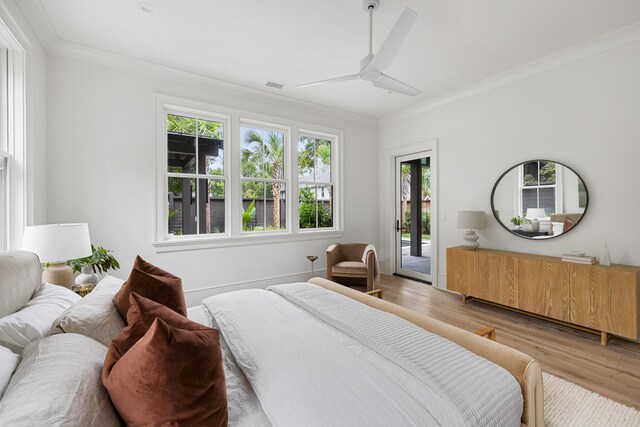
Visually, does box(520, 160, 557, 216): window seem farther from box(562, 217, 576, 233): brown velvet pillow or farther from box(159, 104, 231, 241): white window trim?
box(159, 104, 231, 241): white window trim

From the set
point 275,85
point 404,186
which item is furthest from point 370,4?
point 404,186

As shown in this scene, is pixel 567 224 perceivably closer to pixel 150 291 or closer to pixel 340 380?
pixel 340 380

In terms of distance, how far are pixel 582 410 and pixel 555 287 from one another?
1.42 meters

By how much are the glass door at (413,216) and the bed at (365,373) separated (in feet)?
11.0

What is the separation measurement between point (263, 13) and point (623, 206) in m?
3.73

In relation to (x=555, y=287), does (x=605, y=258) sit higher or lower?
higher

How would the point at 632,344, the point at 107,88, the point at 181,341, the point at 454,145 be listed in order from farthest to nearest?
the point at 454,145 < the point at 107,88 < the point at 632,344 < the point at 181,341

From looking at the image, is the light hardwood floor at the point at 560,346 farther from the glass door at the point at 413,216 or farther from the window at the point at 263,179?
the window at the point at 263,179

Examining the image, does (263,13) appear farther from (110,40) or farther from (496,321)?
(496,321)

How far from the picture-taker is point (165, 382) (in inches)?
30.8

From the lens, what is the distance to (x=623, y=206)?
282cm

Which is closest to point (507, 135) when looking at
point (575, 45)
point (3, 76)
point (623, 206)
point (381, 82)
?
point (575, 45)

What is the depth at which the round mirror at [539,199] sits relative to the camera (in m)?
3.13

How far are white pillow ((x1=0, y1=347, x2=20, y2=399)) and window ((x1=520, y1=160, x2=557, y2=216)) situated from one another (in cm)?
428
